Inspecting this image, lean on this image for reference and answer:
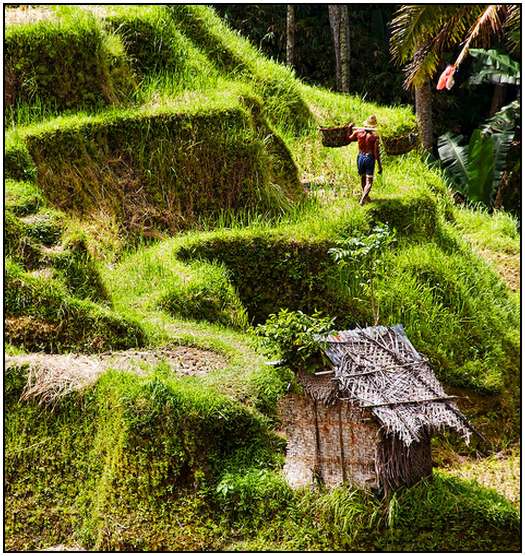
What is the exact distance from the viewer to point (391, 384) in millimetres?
9477

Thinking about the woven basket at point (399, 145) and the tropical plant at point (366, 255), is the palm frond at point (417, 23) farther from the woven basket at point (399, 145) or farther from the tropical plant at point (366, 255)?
the woven basket at point (399, 145)

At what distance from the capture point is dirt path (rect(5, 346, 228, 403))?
9703mm

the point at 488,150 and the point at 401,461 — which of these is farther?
the point at 488,150

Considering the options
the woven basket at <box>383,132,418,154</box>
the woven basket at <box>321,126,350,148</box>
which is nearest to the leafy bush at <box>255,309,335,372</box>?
the woven basket at <box>321,126,350,148</box>

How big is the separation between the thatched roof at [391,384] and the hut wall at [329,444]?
0.58ft

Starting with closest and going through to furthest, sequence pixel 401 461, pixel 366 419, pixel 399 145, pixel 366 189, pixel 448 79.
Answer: pixel 366 419
pixel 401 461
pixel 366 189
pixel 448 79
pixel 399 145

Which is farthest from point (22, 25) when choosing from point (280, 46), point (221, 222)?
point (280, 46)

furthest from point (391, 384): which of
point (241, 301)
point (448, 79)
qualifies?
point (448, 79)

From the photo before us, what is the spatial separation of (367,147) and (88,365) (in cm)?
467

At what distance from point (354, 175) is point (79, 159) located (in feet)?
13.5

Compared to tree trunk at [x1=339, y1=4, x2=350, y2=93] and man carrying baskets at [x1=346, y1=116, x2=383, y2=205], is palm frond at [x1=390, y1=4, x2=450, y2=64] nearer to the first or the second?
man carrying baskets at [x1=346, y1=116, x2=383, y2=205]

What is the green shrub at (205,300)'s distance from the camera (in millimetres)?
11664

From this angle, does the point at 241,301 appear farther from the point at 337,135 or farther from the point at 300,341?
the point at 300,341

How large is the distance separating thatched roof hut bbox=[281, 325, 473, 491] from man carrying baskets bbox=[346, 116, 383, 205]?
3762 millimetres
